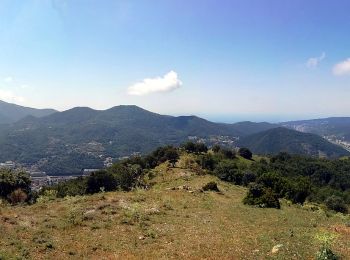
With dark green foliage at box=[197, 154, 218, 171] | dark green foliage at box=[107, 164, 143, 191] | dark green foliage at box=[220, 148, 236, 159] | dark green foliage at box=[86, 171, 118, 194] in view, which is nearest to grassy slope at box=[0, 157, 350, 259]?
dark green foliage at box=[86, 171, 118, 194]

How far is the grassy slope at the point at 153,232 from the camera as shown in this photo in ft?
76.2

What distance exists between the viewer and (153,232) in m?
28.0

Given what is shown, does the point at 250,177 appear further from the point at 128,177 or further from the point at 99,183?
the point at 99,183

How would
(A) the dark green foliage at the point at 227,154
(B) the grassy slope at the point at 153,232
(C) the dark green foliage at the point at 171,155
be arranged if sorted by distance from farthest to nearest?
1. (A) the dark green foliage at the point at 227,154
2. (C) the dark green foliage at the point at 171,155
3. (B) the grassy slope at the point at 153,232

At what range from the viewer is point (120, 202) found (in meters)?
40.2

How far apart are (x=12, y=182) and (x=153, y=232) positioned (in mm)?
37320

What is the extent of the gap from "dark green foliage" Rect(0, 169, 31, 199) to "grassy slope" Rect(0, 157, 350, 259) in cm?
2163

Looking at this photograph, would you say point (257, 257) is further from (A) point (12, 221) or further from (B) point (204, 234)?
(A) point (12, 221)

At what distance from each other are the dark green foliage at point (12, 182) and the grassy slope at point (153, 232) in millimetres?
21633

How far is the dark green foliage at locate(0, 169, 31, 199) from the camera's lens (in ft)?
186

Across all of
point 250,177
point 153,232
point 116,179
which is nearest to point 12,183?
point 116,179

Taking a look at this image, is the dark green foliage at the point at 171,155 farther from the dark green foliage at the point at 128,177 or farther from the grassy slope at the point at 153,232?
the grassy slope at the point at 153,232

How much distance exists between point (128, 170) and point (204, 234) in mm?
67220

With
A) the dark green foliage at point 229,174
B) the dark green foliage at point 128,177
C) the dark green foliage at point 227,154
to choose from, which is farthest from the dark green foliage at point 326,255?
the dark green foliage at point 227,154
